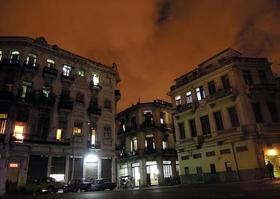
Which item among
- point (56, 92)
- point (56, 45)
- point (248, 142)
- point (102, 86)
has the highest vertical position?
point (56, 45)

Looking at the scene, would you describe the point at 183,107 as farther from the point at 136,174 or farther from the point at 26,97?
the point at 26,97

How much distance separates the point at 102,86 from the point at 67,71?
616 cm

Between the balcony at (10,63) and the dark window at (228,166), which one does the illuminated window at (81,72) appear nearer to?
the balcony at (10,63)

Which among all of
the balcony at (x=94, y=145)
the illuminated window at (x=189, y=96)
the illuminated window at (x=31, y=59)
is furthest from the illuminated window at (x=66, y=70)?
the illuminated window at (x=189, y=96)

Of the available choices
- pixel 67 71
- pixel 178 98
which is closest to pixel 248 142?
pixel 178 98

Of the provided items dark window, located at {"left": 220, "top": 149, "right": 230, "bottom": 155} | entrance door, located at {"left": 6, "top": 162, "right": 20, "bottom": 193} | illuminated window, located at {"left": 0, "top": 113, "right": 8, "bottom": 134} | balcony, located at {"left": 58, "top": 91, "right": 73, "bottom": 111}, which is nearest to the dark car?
entrance door, located at {"left": 6, "top": 162, "right": 20, "bottom": 193}

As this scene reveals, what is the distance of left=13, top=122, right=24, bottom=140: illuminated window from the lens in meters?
27.1

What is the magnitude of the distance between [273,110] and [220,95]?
662 centimetres

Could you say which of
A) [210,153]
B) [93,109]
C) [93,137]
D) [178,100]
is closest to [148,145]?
[178,100]

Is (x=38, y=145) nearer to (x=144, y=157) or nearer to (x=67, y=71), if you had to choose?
(x=67, y=71)

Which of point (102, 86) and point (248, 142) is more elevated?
point (102, 86)

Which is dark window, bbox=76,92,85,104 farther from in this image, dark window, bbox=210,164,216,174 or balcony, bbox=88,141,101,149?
dark window, bbox=210,164,216,174

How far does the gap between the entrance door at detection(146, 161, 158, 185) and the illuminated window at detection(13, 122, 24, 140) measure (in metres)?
24.2

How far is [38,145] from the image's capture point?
2820 cm
